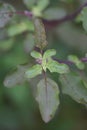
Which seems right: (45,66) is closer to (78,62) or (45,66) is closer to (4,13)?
(78,62)

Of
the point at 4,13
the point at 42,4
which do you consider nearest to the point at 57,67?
the point at 4,13

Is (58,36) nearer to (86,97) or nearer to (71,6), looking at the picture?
(71,6)

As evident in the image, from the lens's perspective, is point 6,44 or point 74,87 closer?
point 74,87

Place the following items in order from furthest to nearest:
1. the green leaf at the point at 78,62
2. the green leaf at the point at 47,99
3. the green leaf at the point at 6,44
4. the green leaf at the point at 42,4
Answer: the green leaf at the point at 6,44, the green leaf at the point at 42,4, the green leaf at the point at 78,62, the green leaf at the point at 47,99

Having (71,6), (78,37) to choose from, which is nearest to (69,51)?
(78,37)

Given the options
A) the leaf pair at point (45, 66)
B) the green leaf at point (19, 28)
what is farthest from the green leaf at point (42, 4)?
the leaf pair at point (45, 66)

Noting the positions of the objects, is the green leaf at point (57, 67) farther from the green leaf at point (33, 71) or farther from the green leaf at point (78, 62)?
the green leaf at point (78, 62)
